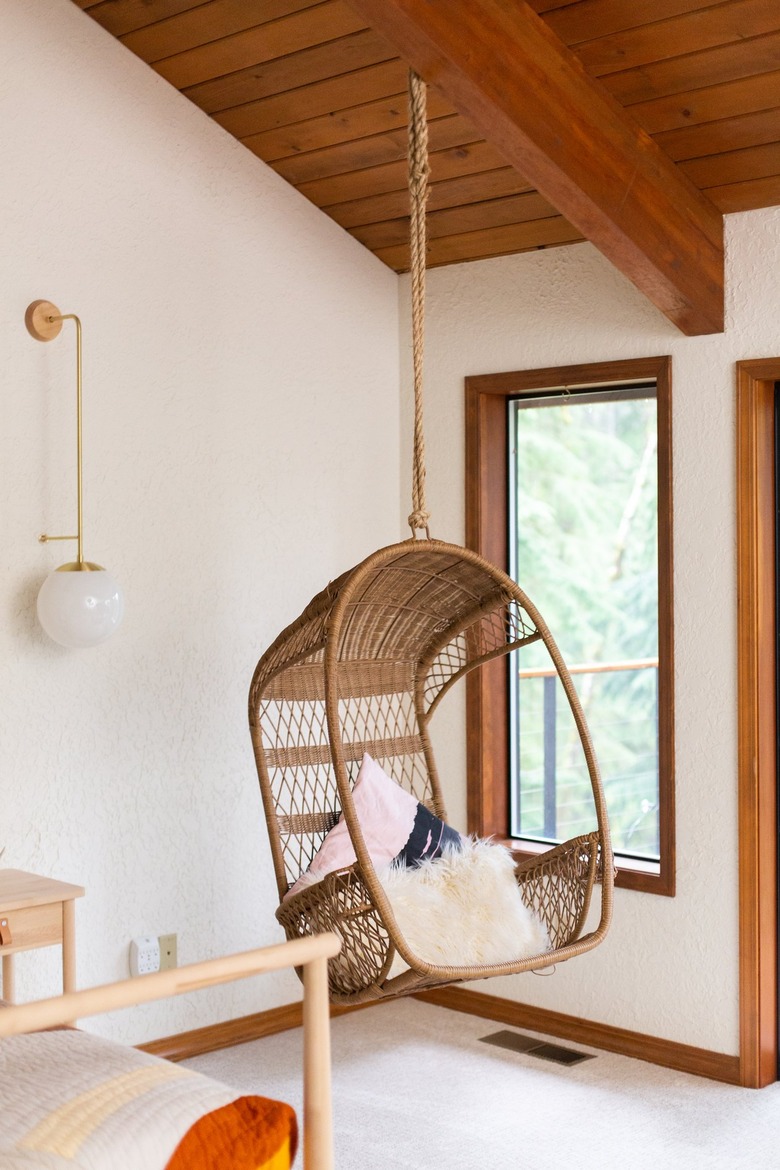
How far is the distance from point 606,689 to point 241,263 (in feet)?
5.61

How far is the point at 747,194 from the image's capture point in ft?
11.0

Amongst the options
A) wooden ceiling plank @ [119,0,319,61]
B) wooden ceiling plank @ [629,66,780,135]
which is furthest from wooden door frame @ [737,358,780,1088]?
wooden ceiling plank @ [119,0,319,61]

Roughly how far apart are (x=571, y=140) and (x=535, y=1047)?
8.17 feet

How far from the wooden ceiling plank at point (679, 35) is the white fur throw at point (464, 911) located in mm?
1906

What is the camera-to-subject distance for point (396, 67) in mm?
3283

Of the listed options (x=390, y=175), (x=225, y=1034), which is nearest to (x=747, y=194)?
(x=390, y=175)

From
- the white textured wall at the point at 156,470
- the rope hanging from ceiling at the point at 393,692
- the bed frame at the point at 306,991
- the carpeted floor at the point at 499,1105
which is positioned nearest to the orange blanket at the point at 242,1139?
the bed frame at the point at 306,991

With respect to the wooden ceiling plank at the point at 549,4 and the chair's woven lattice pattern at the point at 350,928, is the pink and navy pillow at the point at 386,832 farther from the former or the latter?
the wooden ceiling plank at the point at 549,4

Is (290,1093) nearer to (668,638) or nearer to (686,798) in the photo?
(686,798)

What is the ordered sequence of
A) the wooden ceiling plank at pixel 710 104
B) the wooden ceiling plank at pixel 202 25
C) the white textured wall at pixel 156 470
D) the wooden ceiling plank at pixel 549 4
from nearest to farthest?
the wooden ceiling plank at pixel 549 4, the wooden ceiling plank at pixel 710 104, the wooden ceiling plank at pixel 202 25, the white textured wall at pixel 156 470

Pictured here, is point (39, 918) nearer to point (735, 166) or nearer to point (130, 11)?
point (130, 11)

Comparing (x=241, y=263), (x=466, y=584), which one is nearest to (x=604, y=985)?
(x=466, y=584)

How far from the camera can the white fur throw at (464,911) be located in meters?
2.79

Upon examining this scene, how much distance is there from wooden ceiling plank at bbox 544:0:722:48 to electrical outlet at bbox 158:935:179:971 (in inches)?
101
